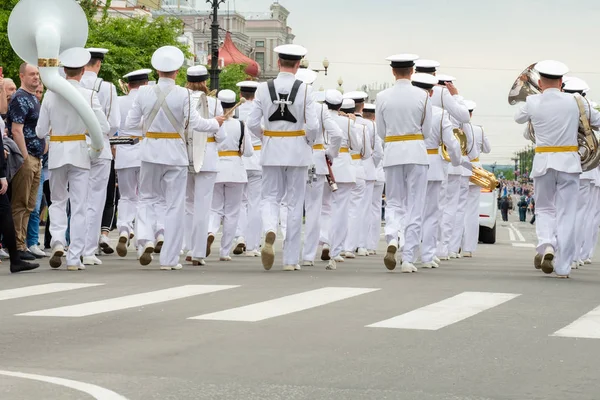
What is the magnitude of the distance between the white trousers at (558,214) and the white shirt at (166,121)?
12.4ft

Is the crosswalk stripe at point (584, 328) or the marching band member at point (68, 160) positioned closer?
the crosswalk stripe at point (584, 328)

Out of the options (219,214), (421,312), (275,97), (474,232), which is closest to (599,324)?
(421,312)

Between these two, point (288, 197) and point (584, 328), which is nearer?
point (584, 328)

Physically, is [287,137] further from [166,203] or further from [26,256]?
[26,256]

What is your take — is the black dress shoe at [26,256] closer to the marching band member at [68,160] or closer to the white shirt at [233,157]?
the marching band member at [68,160]

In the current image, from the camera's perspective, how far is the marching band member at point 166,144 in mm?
15859

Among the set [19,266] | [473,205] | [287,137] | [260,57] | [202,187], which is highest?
[260,57]

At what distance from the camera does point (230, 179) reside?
19.5 metres

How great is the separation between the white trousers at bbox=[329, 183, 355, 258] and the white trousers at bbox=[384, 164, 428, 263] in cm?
188

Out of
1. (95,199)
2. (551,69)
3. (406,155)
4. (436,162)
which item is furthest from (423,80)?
(95,199)

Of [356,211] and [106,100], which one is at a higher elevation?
[106,100]

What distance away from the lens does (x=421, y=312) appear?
10930 millimetres

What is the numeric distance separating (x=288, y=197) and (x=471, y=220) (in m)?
6.10

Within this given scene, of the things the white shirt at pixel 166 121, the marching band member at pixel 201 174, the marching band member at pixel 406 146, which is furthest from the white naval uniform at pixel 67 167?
the marching band member at pixel 406 146
